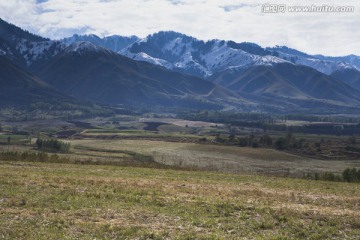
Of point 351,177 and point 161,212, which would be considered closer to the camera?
point 161,212

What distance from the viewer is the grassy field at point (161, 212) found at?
24.4m

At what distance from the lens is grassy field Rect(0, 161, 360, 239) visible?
24.4 meters

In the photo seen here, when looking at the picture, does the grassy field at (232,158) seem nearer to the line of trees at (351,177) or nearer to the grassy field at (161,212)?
the line of trees at (351,177)

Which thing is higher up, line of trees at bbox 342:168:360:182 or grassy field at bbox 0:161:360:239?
grassy field at bbox 0:161:360:239

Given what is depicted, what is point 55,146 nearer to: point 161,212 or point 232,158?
point 232,158

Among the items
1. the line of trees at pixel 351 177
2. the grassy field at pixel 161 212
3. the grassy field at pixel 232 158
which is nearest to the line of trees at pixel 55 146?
the grassy field at pixel 232 158

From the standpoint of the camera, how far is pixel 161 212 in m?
30.0

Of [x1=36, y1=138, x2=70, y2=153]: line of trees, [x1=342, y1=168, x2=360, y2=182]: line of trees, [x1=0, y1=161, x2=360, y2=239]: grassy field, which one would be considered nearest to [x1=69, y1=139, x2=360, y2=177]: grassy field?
[x1=36, y1=138, x2=70, y2=153]: line of trees

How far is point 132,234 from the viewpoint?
2394 cm

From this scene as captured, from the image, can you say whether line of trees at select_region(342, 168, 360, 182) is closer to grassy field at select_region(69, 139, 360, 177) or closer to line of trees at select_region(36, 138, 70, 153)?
grassy field at select_region(69, 139, 360, 177)

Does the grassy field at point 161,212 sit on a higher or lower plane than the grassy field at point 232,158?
higher

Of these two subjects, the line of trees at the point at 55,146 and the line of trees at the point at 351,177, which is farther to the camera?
the line of trees at the point at 55,146

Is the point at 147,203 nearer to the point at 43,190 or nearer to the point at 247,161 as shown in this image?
the point at 43,190

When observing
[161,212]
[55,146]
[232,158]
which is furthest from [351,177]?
[55,146]
